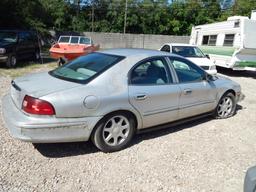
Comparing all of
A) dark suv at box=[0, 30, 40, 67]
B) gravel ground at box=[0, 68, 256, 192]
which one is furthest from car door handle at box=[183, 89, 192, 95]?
dark suv at box=[0, 30, 40, 67]

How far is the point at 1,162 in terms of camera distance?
359 cm

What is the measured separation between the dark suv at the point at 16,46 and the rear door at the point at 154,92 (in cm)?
873

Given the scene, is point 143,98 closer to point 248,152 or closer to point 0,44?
point 248,152

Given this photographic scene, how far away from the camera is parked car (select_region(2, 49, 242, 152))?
11.3 feet

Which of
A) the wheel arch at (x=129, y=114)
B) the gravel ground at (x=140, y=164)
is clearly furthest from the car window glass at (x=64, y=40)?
the wheel arch at (x=129, y=114)

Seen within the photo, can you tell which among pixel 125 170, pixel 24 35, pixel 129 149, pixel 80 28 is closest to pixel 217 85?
pixel 129 149

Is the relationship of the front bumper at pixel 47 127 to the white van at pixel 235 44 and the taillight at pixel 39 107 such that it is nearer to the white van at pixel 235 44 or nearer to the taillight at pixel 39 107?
the taillight at pixel 39 107

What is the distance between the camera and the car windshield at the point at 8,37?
1187 cm

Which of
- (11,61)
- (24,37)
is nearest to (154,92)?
(11,61)

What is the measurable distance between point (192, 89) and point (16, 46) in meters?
9.66

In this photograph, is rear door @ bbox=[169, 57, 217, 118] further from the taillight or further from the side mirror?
the taillight

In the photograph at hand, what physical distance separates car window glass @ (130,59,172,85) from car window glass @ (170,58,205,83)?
289mm

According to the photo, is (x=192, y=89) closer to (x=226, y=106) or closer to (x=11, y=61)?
(x=226, y=106)

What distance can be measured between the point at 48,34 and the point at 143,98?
27054mm
